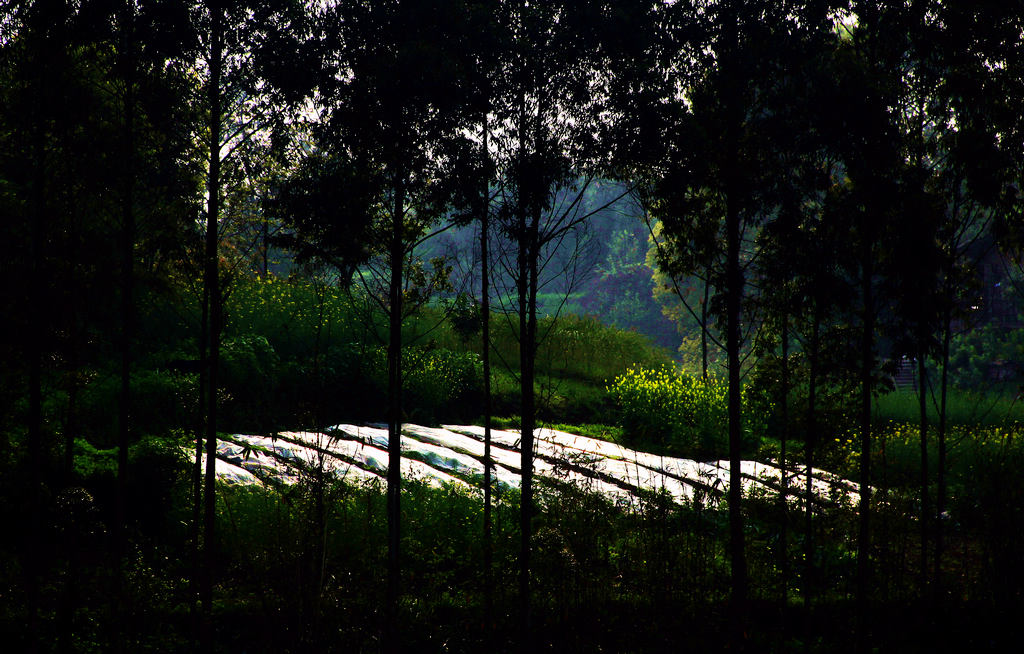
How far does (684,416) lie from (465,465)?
4.94 meters

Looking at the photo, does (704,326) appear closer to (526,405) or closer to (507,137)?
(526,405)

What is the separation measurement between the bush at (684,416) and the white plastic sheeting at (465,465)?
2.30 ft

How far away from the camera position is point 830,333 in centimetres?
633

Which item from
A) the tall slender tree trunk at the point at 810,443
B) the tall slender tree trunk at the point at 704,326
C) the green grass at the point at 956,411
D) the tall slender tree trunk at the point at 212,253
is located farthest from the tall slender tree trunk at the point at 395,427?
the green grass at the point at 956,411

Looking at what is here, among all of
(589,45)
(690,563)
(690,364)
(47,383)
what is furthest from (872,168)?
(690,364)

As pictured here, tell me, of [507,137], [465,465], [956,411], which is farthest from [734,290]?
[956,411]

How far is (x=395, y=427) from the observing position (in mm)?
5238

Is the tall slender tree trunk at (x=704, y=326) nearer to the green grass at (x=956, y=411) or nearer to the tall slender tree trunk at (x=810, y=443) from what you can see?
the tall slender tree trunk at (x=810, y=443)

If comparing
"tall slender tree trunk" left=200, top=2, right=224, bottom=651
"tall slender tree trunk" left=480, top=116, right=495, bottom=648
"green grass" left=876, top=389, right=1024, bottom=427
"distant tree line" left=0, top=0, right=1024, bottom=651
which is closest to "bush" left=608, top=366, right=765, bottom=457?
"green grass" left=876, top=389, right=1024, bottom=427

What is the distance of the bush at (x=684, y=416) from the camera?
38.5 feet

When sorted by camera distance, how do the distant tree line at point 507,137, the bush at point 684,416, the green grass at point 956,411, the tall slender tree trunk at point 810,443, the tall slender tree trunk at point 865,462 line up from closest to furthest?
the distant tree line at point 507,137 < the tall slender tree trunk at point 865,462 < the tall slender tree trunk at point 810,443 < the bush at point 684,416 < the green grass at point 956,411

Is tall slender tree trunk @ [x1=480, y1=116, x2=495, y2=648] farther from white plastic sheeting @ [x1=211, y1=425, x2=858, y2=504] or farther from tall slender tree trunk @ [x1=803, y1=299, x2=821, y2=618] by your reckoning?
tall slender tree trunk @ [x1=803, y1=299, x2=821, y2=618]

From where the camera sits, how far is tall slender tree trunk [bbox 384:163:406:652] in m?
4.93

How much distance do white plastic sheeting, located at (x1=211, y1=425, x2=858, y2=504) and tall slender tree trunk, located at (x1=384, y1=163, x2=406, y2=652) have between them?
1.49 metres
